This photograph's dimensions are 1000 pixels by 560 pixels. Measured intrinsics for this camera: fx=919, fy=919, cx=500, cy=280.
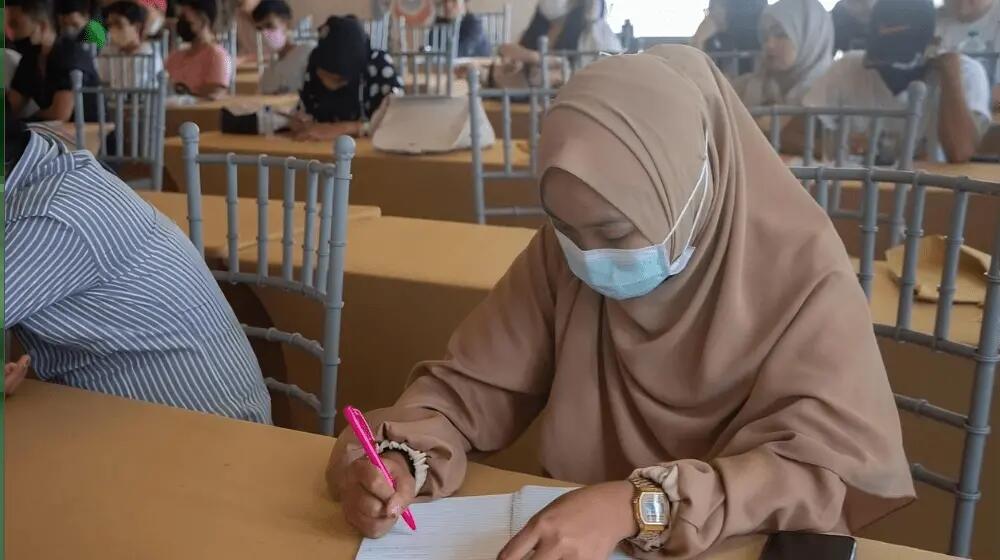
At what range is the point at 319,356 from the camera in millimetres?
1385

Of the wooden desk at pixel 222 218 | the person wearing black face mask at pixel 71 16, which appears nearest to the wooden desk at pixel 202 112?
the person wearing black face mask at pixel 71 16

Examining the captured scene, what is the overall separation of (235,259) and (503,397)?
2.53 feet

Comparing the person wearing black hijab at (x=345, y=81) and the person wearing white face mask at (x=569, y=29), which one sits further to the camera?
the person wearing white face mask at (x=569, y=29)

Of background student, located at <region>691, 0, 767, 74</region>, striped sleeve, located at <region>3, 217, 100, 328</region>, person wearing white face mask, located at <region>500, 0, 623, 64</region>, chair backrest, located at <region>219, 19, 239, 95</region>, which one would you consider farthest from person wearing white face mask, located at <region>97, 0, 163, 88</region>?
striped sleeve, located at <region>3, 217, 100, 328</region>

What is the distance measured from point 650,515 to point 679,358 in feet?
0.64

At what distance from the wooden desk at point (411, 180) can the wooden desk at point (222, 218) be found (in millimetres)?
664

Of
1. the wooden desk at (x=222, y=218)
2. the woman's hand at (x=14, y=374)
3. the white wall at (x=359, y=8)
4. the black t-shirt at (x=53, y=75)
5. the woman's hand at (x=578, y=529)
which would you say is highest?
the white wall at (x=359, y=8)

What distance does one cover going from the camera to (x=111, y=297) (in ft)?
3.90

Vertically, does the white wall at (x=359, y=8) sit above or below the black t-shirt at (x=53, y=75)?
above

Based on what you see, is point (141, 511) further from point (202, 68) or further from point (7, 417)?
point (202, 68)

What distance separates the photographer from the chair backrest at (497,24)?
23.7 feet

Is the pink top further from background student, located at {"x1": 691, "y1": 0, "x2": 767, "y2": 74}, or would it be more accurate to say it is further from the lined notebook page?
the lined notebook page

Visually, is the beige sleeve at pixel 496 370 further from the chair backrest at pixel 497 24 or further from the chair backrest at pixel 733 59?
the chair backrest at pixel 497 24

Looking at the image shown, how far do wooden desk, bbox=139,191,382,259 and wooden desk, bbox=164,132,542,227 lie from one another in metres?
0.66
